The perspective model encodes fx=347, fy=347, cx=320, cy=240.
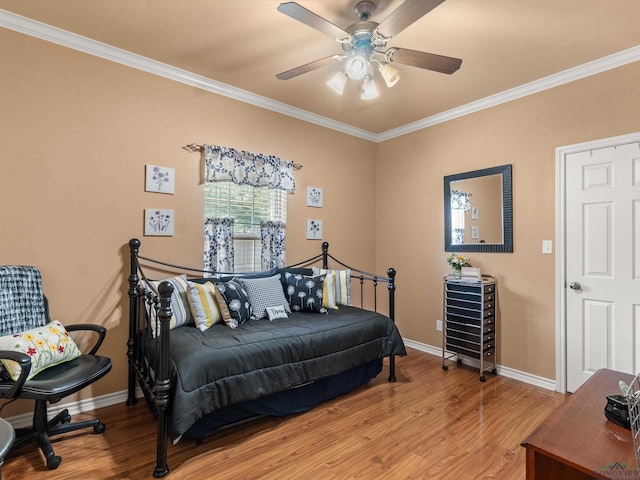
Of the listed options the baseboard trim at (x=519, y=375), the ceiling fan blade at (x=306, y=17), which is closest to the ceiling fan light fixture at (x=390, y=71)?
the ceiling fan blade at (x=306, y=17)

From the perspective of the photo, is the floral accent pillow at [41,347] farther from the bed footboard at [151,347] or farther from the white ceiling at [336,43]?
the white ceiling at [336,43]

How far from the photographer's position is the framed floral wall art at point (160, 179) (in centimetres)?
275

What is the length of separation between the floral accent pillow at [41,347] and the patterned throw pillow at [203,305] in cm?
73

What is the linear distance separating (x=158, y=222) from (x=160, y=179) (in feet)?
1.14

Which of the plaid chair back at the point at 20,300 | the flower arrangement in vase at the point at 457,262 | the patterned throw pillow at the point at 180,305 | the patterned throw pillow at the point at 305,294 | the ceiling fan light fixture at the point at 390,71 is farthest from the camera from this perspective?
the flower arrangement in vase at the point at 457,262

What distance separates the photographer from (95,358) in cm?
217

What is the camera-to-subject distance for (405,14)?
5.56 ft

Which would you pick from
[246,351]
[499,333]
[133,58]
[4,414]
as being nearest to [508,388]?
[499,333]

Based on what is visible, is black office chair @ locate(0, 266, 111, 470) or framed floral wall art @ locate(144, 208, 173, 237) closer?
black office chair @ locate(0, 266, 111, 470)

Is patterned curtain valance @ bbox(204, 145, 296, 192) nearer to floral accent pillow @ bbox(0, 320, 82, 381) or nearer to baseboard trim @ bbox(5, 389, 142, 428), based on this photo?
floral accent pillow @ bbox(0, 320, 82, 381)

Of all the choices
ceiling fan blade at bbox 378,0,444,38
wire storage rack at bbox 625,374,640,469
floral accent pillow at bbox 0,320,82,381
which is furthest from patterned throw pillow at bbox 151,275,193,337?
wire storage rack at bbox 625,374,640,469

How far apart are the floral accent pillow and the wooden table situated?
7.69ft

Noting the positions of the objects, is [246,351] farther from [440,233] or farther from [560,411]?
[440,233]

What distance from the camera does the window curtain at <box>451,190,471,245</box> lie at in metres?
3.57
